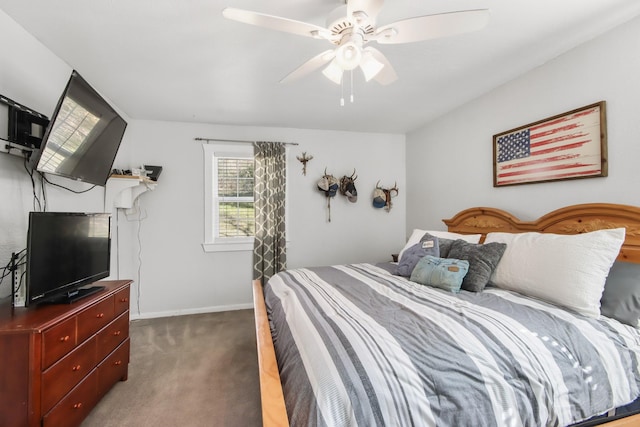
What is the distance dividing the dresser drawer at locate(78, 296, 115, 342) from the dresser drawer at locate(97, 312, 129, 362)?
55 millimetres

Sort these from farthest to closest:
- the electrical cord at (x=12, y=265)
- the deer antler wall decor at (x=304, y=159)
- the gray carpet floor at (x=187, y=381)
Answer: the deer antler wall decor at (x=304, y=159), the gray carpet floor at (x=187, y=381), the electrical cord at (x=12, y=265)

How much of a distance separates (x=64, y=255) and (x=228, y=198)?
7.04ft

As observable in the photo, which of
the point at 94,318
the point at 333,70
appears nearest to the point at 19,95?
the point at 94,318

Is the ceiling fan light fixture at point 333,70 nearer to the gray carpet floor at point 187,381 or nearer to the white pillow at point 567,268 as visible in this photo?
the white pillow at point 567,268

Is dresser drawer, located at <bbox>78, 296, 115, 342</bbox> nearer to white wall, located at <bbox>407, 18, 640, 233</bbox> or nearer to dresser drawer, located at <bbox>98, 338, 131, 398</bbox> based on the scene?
dresser drawer, located at <bbox>98, 338, 131, 398</bbox>

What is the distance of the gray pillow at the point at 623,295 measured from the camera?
1.42 metres

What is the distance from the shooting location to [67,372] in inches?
58.1

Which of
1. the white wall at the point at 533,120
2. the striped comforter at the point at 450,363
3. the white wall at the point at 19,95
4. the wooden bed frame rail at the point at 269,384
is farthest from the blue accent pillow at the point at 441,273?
the white wall at the point at 19,95

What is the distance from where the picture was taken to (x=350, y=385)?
3.02 feet

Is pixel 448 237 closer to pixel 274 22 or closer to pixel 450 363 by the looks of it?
pixel 450 363

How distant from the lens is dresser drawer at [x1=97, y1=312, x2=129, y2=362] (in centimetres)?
181

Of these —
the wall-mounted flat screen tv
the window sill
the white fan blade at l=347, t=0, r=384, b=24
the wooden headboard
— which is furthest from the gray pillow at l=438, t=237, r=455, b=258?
the wall-mounted flat screen tv

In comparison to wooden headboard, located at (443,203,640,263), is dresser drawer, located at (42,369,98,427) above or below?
below

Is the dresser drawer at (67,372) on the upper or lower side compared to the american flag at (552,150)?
lower
